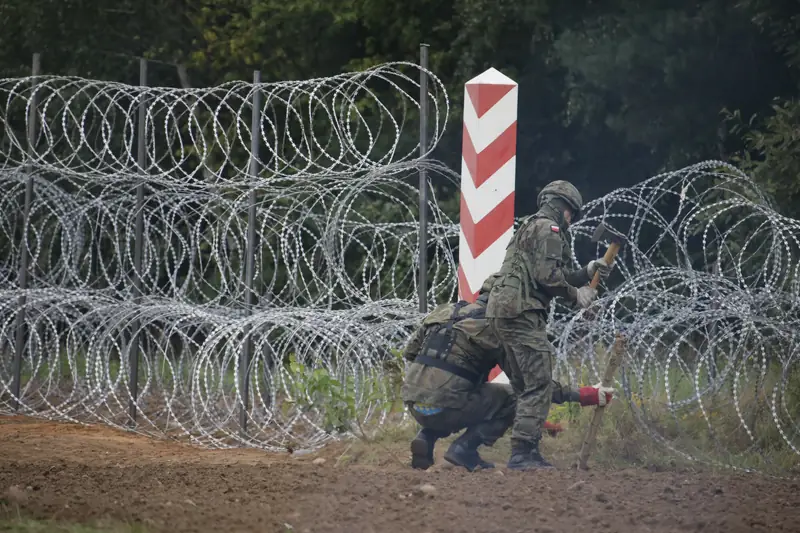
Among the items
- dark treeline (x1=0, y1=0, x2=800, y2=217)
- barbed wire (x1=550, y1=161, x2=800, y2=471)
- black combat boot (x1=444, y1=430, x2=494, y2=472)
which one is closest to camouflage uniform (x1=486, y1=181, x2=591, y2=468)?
black combat boot (x1=444, y1=430, x2=494, y2=472)

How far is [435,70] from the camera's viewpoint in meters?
15.3

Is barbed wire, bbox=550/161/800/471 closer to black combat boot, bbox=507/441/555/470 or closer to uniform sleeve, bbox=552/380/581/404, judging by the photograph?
uniform sleeve, bbox=552/380/581/404

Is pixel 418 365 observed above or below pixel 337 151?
below

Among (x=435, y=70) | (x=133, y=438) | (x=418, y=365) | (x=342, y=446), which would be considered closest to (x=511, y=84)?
(x=418, y=365)

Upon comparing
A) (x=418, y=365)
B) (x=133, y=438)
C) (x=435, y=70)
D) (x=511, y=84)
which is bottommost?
(x=133, y=438)

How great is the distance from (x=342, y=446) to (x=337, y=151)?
7722mm

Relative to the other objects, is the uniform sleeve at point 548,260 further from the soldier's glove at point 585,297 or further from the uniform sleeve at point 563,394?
the uniform sleeve at point 563,394

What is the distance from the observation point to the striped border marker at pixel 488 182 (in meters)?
8.41

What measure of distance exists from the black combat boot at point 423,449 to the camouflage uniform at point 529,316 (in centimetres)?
48

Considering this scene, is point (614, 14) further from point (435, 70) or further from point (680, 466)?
point (680, 466)

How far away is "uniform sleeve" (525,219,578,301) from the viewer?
24.3 feet

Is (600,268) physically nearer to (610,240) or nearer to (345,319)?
(610,240)

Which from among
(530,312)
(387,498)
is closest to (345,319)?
(530,312)

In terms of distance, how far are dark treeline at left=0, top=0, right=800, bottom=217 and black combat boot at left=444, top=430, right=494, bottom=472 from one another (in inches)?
205
